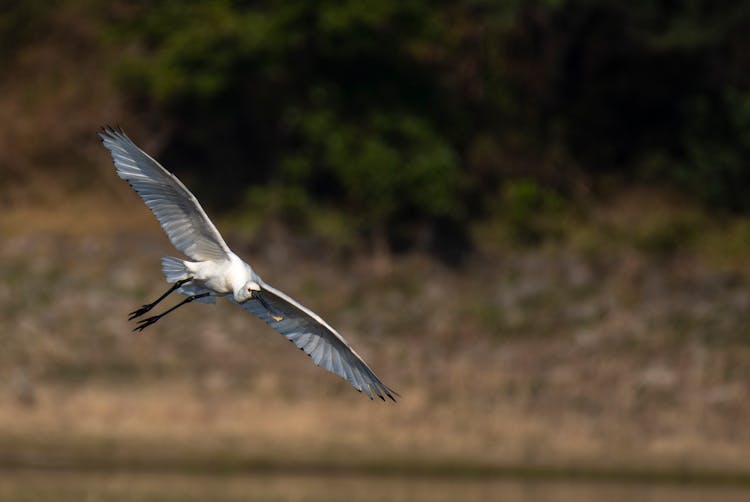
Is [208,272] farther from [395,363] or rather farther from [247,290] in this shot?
[395,363]

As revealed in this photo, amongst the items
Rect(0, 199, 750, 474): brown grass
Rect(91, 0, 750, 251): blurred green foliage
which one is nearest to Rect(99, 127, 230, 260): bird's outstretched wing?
Rect(0, 199, 750, 474): brown grass

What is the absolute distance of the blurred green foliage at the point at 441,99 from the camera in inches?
942

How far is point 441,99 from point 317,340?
1429 centimetres

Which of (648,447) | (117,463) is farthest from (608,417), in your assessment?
(117,463)

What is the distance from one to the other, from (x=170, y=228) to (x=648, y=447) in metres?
9.29

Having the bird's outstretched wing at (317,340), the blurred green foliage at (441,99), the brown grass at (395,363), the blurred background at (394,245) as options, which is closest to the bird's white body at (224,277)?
the bird's outstretched wing at (317,340)

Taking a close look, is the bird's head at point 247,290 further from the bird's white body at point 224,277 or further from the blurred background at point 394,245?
the blurred background at point 394,245

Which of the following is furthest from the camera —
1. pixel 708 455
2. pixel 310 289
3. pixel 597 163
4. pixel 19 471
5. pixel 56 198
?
pixel 597 163

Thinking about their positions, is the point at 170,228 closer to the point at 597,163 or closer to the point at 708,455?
the point at 708,455

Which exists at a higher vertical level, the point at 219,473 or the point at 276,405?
the point at 276,405

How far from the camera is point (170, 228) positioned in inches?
452

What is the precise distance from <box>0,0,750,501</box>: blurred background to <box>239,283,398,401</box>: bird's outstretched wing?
485 cm

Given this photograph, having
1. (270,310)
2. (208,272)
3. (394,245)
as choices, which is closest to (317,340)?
(270,310)

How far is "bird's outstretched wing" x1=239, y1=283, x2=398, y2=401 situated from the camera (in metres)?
11.7
